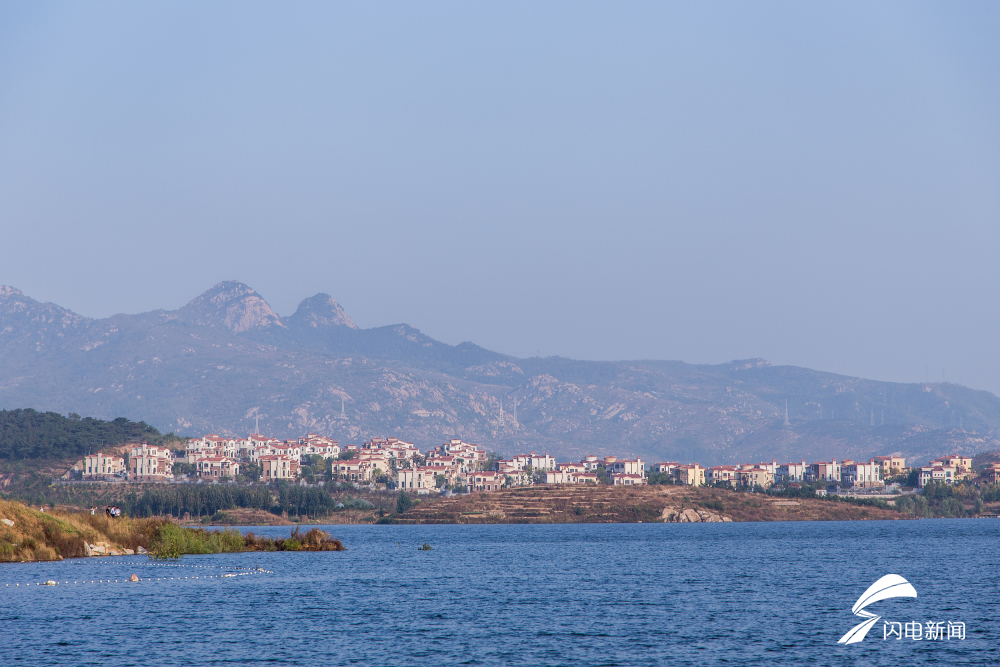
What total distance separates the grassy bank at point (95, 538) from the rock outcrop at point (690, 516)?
107 metres

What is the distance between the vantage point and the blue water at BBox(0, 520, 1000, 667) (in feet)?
117

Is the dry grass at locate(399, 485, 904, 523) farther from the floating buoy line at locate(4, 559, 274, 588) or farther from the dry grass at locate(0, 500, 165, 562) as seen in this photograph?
the floating buoy line at locate(4, 559, 274, 588)

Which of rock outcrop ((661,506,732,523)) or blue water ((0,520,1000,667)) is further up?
blue water ((0,520,1000,667))

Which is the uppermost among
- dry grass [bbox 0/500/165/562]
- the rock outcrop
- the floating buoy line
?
dry grass [bbox 0/500/165/562]

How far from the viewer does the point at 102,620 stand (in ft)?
138

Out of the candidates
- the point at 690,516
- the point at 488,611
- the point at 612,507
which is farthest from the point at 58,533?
the point at 690,516

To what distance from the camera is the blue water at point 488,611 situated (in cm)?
3556

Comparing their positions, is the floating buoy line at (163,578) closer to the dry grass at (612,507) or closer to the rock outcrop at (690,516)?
the dry grass at (612,507)

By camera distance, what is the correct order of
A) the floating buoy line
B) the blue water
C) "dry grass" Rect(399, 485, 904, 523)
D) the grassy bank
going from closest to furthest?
the blue water < the floating buoy line < the grassy bank < "dry grass" Rect(399, 485, 904, 523)

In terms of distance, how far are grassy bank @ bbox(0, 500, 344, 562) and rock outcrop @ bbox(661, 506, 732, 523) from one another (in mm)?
106898

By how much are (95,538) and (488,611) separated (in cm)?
3592

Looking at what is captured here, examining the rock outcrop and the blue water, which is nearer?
the blue water

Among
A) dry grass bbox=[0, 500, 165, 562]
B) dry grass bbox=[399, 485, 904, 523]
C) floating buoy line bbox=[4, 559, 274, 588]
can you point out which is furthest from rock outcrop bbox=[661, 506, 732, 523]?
floating buoy line bbox=[4, 559, 274, 588]

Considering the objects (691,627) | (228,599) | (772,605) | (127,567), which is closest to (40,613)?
(228,599)
